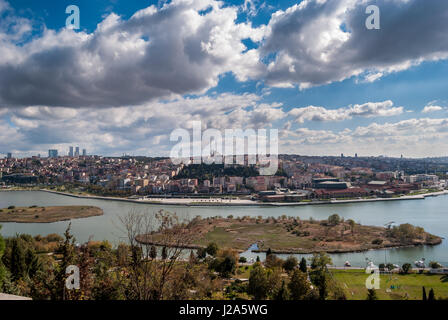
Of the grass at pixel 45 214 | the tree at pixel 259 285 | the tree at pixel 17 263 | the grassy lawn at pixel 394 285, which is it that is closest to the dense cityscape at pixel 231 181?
the grass at pixel 45 214

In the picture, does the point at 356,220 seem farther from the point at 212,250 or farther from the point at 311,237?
the point at 212,250

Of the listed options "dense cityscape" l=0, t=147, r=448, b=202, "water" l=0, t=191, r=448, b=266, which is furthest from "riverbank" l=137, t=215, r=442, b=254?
"dense cityscape" l=0, t=147, r=448, b=202

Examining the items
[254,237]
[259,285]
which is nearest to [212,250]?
[259,285]

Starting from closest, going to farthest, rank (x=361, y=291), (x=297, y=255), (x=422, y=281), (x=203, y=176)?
(x=361, y=291) → (x=422, y=281) → (x=297, y=255) → (x=203, y=176)

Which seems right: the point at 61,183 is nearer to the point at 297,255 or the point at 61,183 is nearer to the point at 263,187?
the point at 263,187

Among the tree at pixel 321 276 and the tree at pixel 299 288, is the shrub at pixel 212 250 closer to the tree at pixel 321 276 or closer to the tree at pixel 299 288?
the tree at pixel 321 276

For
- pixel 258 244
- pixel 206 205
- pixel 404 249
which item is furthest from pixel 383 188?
pixel 258 244
